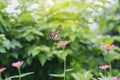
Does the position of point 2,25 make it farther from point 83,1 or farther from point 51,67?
point 83,1

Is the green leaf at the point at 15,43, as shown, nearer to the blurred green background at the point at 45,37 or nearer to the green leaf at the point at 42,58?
the blurred green background at the point at 45,37

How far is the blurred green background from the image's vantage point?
2.25 meters

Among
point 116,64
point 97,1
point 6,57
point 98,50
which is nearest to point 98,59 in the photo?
point 98,50

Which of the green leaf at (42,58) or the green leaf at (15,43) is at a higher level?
the green leaf at (15,43)

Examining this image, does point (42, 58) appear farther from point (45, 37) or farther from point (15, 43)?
point (45, 37)

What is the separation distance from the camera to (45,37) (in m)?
2.48

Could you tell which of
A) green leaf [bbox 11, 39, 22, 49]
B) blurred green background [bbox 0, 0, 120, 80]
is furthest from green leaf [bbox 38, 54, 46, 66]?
green leaf [bbox 11, 39, 22, 49]

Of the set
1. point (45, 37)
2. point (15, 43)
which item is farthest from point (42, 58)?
point (45, 37)

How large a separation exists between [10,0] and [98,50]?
0.81 meters

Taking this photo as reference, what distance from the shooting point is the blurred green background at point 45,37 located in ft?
7.37

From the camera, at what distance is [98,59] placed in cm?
271

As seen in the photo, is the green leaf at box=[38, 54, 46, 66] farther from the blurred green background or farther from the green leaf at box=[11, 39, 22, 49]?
the green leaf at box=[11, 39, 22, 49]

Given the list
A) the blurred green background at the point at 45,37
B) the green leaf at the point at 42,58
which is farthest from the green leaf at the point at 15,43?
the green leaf at the point at 42,58

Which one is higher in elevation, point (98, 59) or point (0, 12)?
point (0, 12)
